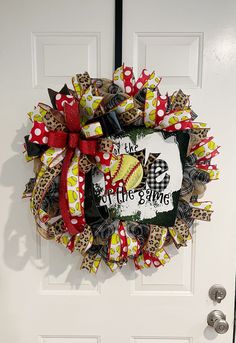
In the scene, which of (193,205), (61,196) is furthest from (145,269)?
(61,196)

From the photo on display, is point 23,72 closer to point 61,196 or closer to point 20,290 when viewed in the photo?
point 61,196

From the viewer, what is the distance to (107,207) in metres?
0.92

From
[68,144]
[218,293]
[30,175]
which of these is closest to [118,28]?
[68,144]

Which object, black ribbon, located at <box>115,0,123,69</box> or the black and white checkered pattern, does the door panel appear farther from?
the black and white checkered pattern

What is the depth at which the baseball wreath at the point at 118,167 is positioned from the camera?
2.74ft

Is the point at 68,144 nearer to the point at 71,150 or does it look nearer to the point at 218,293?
the point at 71,150

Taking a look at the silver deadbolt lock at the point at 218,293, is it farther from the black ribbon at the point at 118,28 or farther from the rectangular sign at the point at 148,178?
the black ribbon at the point at 118,28

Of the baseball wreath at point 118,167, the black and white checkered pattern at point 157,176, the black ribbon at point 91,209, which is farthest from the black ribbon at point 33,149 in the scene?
the black and white checkered pattern at point 157,176

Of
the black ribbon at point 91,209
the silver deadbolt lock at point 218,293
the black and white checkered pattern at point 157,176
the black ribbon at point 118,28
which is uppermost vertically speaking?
the black ribbon at point 118,28

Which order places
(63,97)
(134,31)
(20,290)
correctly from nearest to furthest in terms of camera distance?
(63,97)
(134,31)
(20,290)

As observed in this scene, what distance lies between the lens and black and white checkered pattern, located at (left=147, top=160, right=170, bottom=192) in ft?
2.97

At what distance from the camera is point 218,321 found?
3.42ft

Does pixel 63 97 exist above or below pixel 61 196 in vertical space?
above

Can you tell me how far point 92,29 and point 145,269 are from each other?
0.77 m
